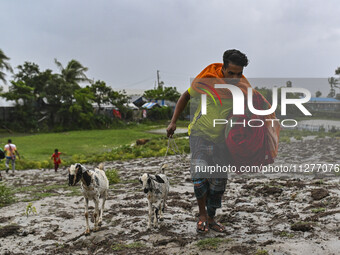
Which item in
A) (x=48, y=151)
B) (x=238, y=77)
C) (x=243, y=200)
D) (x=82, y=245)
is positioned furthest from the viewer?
(x=48, y=151)

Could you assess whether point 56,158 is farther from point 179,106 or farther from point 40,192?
point 179,106

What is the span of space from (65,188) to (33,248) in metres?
4.69

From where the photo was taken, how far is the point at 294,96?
16.6ft

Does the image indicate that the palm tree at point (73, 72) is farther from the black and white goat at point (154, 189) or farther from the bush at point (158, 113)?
the black and white goat at point (154, 189)

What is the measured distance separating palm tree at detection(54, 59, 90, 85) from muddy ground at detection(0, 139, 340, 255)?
107 ft

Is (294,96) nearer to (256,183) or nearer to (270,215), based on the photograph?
(270,215)

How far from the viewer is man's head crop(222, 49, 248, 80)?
4.03 meters

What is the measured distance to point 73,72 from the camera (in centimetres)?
3959

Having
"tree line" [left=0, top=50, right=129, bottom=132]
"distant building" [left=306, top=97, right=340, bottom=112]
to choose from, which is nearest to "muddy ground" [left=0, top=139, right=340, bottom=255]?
"distant building" [left=306, top=97, right=340, bottom=112]

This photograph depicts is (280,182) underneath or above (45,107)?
underneath

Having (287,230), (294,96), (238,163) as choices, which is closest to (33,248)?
(238,163)

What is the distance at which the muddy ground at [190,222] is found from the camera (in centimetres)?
403

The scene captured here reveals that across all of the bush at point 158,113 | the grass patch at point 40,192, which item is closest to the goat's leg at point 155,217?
the grass patch at point 40,192

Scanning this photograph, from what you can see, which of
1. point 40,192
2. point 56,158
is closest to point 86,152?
point 56,158
